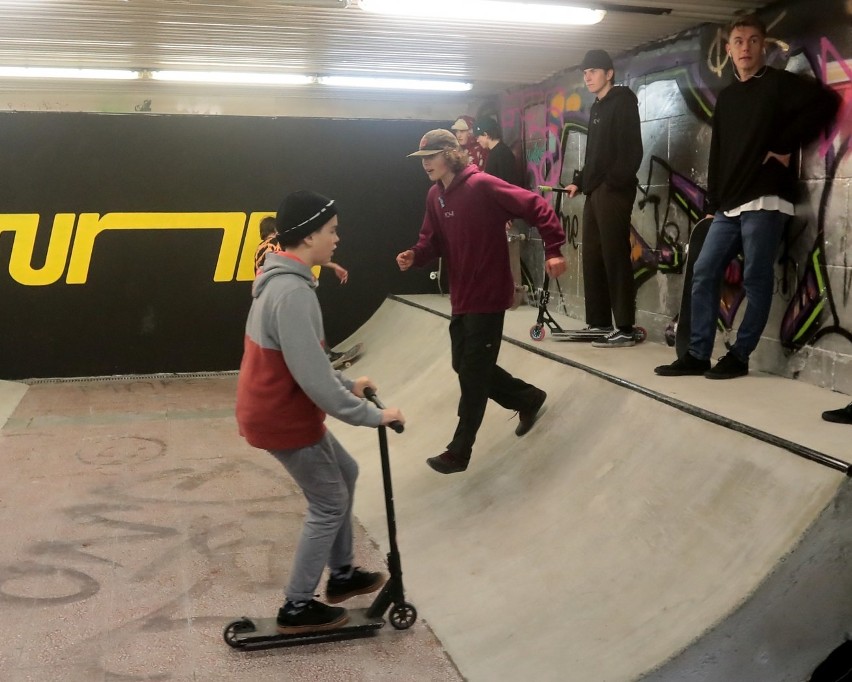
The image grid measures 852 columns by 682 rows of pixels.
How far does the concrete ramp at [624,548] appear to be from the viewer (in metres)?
2.95

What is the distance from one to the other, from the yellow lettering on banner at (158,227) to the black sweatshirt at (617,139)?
4857mm

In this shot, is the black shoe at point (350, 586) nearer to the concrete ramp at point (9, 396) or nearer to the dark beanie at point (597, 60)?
the dark beanie at point (597, 60)

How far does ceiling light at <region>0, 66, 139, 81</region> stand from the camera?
8.23 metres

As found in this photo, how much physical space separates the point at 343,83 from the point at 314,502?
677cm

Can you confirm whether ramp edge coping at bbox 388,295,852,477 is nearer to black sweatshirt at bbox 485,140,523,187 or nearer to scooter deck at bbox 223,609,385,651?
scooter deck at bbox 223,609,385,651

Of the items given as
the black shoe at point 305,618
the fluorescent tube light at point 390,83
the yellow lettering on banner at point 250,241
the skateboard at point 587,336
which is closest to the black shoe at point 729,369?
the skateboard at point 587,336

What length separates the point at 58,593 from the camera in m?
3.91

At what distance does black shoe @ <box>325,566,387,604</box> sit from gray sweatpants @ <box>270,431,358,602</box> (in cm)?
24

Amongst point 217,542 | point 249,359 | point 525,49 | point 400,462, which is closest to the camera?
Result: point 249,359

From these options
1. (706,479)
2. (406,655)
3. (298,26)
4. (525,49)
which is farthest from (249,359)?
(525,49)

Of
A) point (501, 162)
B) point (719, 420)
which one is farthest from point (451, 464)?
point (501, 162)

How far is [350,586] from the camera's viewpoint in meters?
3.62

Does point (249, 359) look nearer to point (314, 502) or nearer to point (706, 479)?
point (314, 502)

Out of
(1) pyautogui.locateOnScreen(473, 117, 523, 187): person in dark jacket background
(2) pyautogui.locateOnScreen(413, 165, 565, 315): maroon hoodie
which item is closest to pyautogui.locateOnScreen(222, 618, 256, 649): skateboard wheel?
(2) pyautogui.locateOnScreen(413, 165, 565, 315): maroon hoodie
